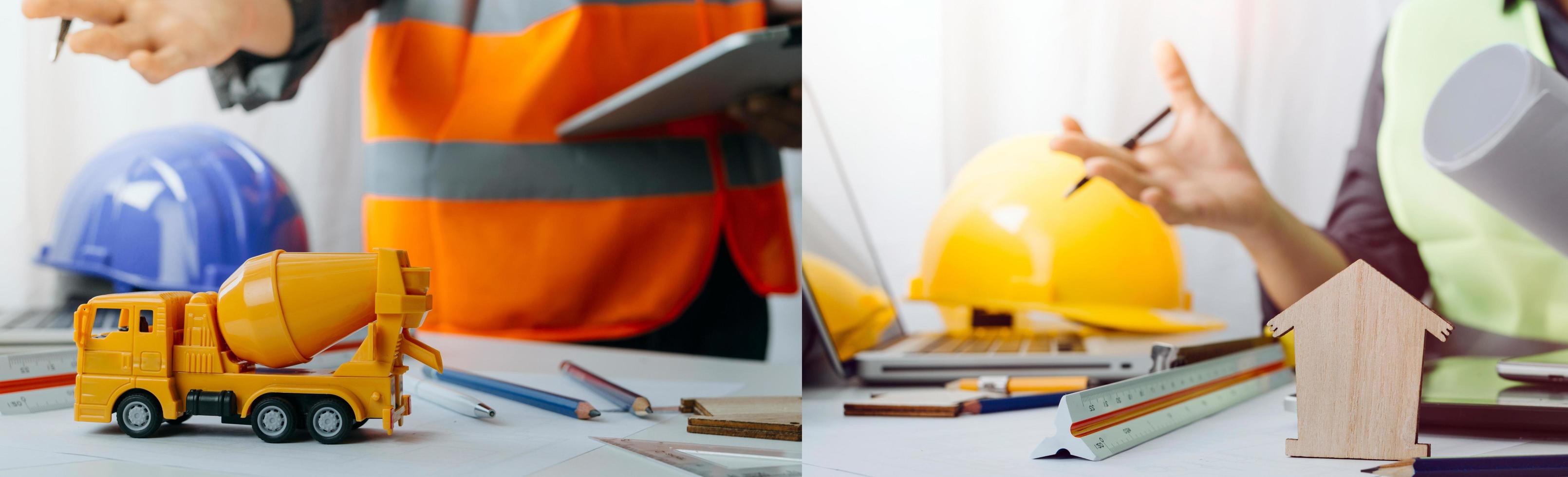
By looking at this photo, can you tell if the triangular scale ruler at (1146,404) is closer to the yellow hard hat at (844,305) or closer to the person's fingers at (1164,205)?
the person's fingers at (1164,205)

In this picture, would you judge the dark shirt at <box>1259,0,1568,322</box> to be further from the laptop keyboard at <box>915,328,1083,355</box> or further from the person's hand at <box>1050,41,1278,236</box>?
the laptop keyboard at <box>915,328,1083,355</box>

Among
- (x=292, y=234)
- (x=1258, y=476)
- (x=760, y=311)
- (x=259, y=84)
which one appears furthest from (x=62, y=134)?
(x=1258, y=476)

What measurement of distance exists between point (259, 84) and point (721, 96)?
1.43 feet

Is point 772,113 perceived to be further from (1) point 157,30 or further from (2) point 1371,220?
(2) point 1371,220

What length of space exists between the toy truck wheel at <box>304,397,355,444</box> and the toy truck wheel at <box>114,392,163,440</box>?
3.1 inches

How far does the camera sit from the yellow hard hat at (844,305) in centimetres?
77

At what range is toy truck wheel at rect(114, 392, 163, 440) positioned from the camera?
1.55 ft

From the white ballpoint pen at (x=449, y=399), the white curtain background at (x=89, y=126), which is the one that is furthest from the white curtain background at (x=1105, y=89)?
the white curtain background at (x=89, y=126)

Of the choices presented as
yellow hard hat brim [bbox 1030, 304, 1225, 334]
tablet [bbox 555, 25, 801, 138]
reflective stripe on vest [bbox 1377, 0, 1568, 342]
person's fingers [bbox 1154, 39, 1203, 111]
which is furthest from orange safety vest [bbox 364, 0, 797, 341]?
reflective stripe on vest [bbox 1377, 0, 1568, 342]

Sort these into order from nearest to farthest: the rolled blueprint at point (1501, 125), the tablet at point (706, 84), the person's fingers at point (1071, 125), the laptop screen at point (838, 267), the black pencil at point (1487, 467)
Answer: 1. the black pencil at point (1487, 467)
2. the rolled blueprint at point (1501, 125)
3. the tablet at point (706, 84)
4. the laptop screen at point (838, 267)
5. the person's fingers at point (1071, 125)

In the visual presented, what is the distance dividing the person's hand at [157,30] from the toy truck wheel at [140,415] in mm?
232

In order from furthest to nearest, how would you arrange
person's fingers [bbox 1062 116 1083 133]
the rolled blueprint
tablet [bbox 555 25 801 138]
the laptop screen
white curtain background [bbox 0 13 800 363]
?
white curtain background [bbox 0 13 800 363]
person's fingers [bbox 1062 116 1083 133]
the laptop screen
tablet [bbox 555 25 801 138]
the rolled blueprint

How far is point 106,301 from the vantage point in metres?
0.49

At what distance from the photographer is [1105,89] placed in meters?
1.18
